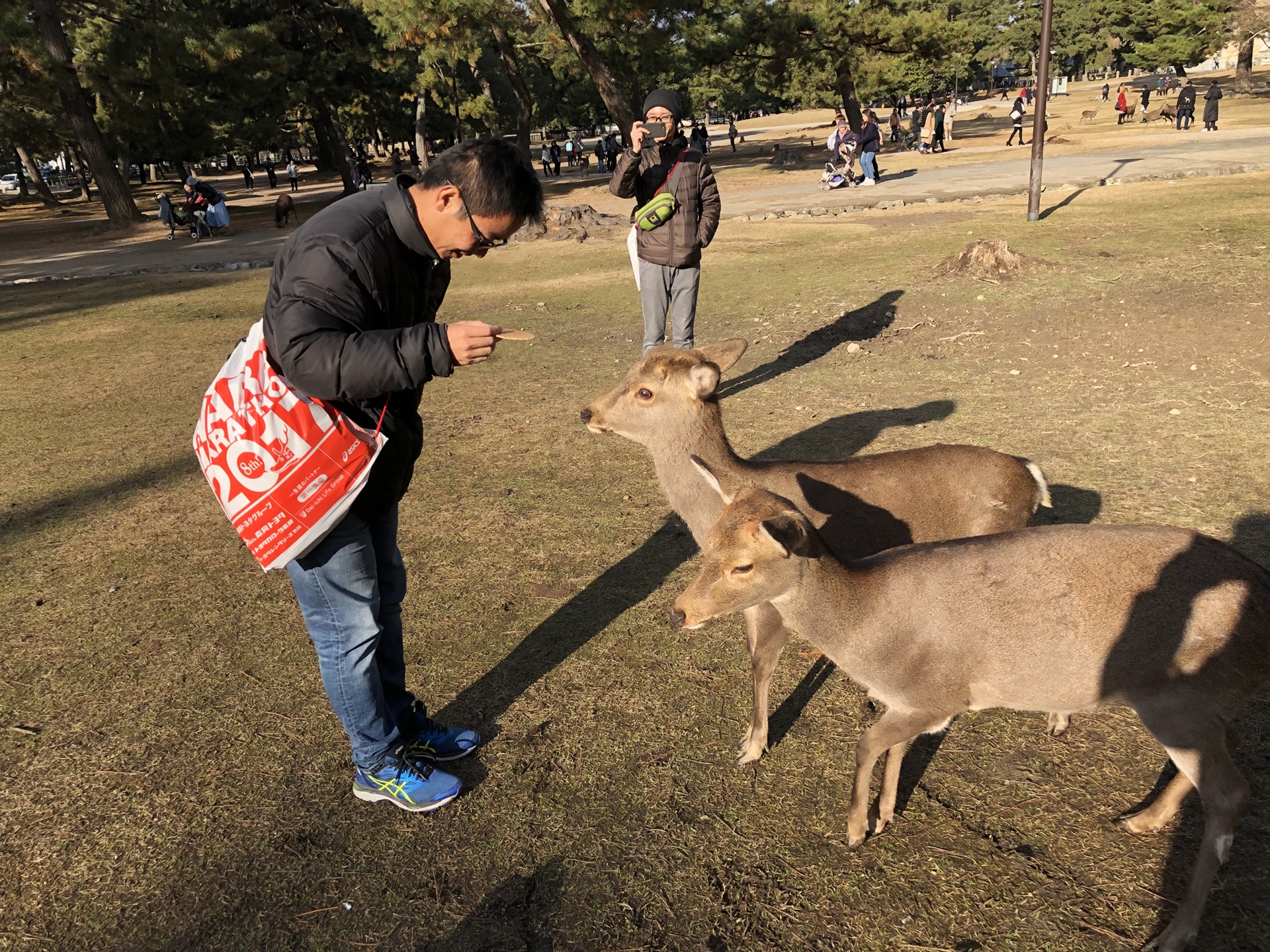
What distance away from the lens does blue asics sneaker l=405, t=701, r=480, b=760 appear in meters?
3.50

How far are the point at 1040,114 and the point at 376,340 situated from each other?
610 inches

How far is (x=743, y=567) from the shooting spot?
3104mm

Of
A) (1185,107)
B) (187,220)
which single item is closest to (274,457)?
(187,220)

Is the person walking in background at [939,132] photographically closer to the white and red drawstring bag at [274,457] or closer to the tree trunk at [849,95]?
the tree trunk at [849,95]

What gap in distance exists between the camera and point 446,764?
353 cm

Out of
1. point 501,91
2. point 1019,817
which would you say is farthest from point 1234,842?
point 501,91

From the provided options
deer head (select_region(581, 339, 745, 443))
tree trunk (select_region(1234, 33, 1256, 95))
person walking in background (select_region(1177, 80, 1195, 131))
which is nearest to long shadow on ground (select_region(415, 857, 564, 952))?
deer head (select_region(581, 339, 745, 443))

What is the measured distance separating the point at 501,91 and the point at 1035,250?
52.5m

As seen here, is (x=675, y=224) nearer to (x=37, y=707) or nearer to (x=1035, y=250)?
(x=37, y=707)

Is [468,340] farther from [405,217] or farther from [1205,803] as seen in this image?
[1205,803]

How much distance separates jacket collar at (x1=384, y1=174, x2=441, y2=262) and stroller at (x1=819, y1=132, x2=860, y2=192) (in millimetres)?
24137

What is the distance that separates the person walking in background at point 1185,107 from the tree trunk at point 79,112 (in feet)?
130

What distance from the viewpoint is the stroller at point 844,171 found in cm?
2531

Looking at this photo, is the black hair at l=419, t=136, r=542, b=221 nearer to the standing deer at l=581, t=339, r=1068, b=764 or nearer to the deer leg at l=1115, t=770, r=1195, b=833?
the standing deer at l=581, t=339, r=1068, b=764
